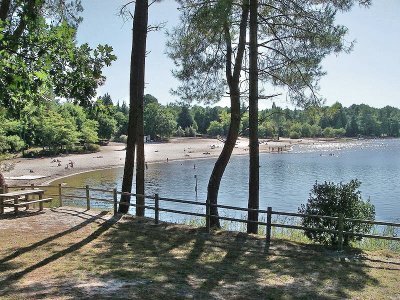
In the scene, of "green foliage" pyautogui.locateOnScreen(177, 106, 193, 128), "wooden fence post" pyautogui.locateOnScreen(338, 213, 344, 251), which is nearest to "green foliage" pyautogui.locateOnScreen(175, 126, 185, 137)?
"green foliage" pyautogui.locateOnScreen(177, 106, 193, 128)

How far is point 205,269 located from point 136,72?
8804 millimetres

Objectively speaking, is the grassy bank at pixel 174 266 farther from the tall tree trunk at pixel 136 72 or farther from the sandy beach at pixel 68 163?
the sandy beach at pixel 68 163

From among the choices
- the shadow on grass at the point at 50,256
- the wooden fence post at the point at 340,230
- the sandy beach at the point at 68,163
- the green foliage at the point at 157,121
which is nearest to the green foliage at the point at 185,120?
the green foliage at the point at 157,121

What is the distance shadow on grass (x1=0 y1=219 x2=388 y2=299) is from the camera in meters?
7.73

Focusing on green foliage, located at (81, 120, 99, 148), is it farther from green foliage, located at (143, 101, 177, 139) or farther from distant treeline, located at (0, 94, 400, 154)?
green foliage, located at (143, 101, 177, 139)

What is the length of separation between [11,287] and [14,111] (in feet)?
10.7

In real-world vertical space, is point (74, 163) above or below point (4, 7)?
below

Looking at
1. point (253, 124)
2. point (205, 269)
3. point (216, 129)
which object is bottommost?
point (205, 269)

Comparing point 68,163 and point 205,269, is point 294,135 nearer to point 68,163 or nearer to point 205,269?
point 68,163

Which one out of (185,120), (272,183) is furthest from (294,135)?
(272,183)

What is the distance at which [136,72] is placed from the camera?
15.8 m

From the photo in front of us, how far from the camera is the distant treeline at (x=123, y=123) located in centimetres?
1459

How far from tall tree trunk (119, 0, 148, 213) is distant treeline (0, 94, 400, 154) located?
0.90 metres

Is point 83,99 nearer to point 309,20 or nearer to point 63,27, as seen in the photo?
point 63,27
